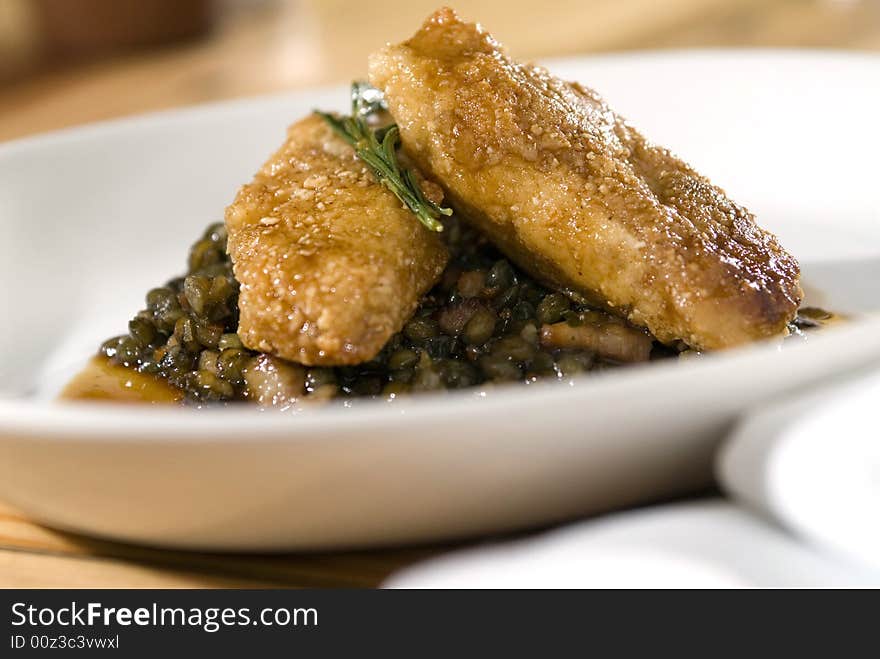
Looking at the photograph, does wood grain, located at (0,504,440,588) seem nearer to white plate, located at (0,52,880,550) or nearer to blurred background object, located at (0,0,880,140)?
white plate, located at (0,52,880,550)

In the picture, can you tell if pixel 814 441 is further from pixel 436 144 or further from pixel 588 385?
pixel 436 144

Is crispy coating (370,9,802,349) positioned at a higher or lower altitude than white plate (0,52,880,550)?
higher

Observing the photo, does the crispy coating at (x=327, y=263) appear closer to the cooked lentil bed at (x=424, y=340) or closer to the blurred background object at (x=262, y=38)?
the cooked lentil bed at (x=424, y=340)

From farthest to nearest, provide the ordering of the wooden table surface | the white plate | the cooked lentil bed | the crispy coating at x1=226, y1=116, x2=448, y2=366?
1. the wooden table surface
2. the cooked lentil bed
3. the crispy coating at x1=226, y1=116, x2=448, y2=366
4. the white plate

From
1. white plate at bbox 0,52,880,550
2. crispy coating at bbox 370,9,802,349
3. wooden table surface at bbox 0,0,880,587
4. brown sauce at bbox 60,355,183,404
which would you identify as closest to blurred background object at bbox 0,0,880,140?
wooden table surface at bbox 0,0,880,587

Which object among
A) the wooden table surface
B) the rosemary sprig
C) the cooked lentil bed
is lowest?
the cooked lentil bed

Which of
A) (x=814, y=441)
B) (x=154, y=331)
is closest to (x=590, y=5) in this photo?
(x=154, y=331)

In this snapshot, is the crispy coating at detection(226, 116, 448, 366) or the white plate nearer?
the white plate
